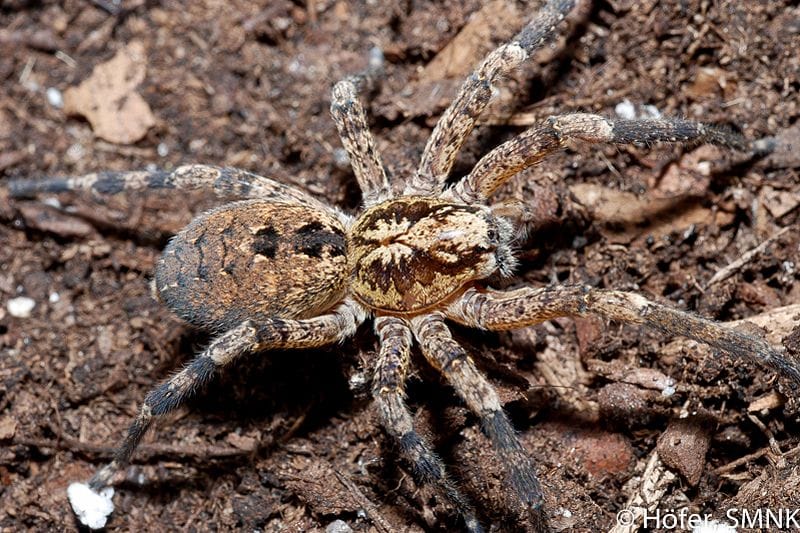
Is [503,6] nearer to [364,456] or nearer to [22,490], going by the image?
[364,456]

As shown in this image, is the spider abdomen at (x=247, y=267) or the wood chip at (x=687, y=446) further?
the spider abdomen at (x=247, y=267)

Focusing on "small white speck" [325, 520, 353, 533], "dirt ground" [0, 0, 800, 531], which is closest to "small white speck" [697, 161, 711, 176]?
"dirt ground" [0, 0, 800, 531]

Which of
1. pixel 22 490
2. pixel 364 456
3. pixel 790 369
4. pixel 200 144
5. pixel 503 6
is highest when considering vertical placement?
pixel 503 6

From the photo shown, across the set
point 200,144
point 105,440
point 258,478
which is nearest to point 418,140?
point 200,144

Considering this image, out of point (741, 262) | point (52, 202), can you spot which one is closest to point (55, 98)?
point (52, 202)

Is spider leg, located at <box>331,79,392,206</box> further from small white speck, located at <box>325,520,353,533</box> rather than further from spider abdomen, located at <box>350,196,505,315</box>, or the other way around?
small white speck, located at <box>325,520,353,533</box>

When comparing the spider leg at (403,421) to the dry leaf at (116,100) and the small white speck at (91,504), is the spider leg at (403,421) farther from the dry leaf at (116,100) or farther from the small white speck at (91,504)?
the dry leaf at (116,100)

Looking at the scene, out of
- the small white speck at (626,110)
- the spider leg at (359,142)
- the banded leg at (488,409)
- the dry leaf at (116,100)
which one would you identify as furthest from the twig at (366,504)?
the dry leaf at (116,100)
